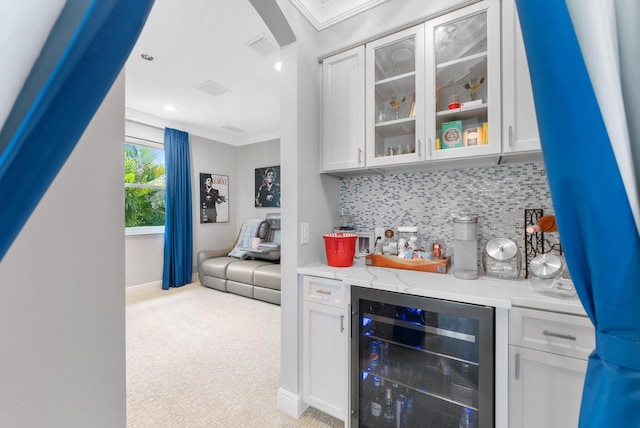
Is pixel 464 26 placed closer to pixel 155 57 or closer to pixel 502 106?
pixel 502 106

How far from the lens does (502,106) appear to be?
4.66 feet

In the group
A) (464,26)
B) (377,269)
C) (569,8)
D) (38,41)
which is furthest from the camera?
(377,269)

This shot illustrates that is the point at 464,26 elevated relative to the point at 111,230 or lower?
elevated

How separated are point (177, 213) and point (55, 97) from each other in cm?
471

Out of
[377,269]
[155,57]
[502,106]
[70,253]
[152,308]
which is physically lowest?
[152,308]

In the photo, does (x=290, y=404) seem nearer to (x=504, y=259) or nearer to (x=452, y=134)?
(x=504, y=259)

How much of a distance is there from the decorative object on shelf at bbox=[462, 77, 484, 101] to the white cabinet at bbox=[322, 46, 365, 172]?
0.62 m

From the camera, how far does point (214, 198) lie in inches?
201

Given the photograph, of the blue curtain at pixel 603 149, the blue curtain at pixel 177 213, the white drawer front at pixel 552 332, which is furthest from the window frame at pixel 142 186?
the blue curtain at pixel 603 149

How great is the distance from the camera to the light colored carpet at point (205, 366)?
1.70 meters

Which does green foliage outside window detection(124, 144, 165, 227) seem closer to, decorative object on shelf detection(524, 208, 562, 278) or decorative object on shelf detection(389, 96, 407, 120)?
decorative object on shelf detection(389, 96, 407, 120)

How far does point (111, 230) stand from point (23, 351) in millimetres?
294

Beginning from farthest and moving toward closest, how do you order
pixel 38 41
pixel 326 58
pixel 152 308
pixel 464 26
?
→ 1. pixel 152 308
2. pixel 326 58
3. pixel 464 26
4. pixel 38 41

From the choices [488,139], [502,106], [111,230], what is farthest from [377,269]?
[111,230]
